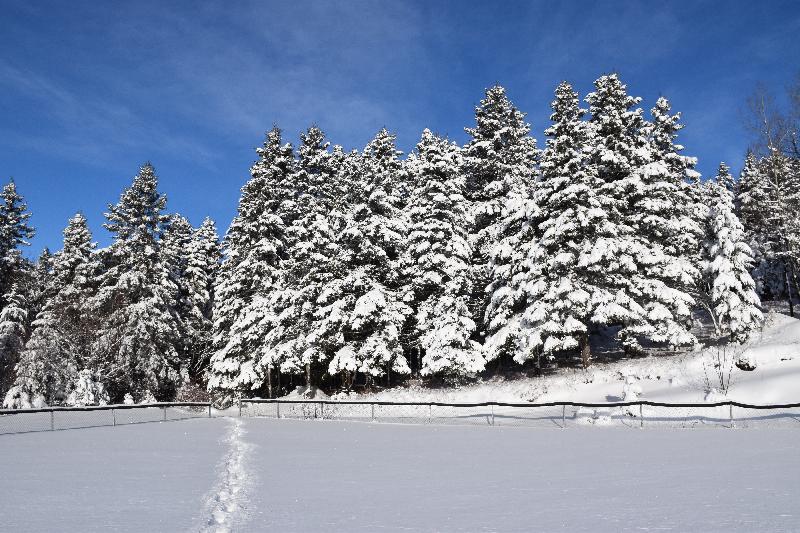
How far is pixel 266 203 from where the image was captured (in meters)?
39.2

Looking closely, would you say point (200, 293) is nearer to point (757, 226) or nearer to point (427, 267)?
point (427, 267)

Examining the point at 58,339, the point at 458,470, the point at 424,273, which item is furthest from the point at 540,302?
the point at 58,339

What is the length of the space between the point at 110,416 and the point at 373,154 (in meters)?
22.1

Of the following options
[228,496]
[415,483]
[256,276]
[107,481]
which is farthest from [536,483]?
[256,276]

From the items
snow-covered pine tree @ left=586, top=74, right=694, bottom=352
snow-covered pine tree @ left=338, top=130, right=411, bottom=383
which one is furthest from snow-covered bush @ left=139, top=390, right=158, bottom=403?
snow-covered pine tree @ left=586, top=74, right=694, bottom=352

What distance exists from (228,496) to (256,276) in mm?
30028

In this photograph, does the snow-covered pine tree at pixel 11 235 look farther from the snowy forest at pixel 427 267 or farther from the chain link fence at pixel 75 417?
the chain link fence at pixel 75 417

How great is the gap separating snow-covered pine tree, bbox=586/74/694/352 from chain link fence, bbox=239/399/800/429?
767 centimetres

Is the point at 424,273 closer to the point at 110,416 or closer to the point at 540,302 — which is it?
the point at 540,302

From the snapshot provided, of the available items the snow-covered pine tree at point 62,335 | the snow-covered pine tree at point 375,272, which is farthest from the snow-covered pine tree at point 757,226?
the snow-covered pine tree at point 62,335

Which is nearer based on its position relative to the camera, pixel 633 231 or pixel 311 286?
pixel 633 231

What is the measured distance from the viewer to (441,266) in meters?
32.9

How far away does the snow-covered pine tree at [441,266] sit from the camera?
3064cm

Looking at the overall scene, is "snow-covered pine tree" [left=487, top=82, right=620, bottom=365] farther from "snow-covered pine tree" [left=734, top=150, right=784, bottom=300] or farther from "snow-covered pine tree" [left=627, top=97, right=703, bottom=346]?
"snow-covered pine tree" [left=734, top=150, right=784, bottom=300]
